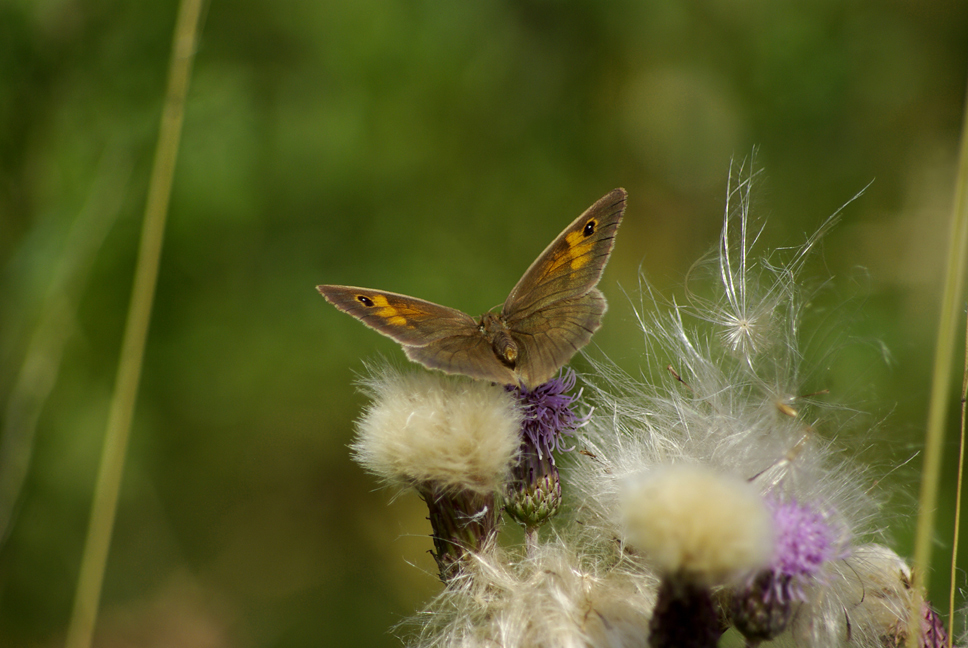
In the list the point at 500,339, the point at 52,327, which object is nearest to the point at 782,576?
the point at 500,339

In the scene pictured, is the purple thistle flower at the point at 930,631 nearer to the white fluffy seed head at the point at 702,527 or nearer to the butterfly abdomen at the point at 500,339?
the white fluffy seed head at the point at 702,527

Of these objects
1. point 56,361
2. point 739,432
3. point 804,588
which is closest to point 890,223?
point 739,432

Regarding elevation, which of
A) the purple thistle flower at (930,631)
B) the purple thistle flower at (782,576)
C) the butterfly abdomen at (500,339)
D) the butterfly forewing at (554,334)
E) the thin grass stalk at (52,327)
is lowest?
the purple thistle flower at (930,631)

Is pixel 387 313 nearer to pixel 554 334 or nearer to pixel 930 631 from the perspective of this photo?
pixel 554 334

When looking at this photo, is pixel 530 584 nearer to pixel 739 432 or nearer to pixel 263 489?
pixel 739 432

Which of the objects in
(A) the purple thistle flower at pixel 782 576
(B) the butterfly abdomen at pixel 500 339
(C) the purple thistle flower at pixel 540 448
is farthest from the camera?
(B) the butterfly abdomen at pixel 500 339

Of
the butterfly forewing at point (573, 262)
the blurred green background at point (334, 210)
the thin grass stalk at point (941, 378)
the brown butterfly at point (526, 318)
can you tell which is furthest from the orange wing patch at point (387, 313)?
the thin grass stalk at point (941, 378)
